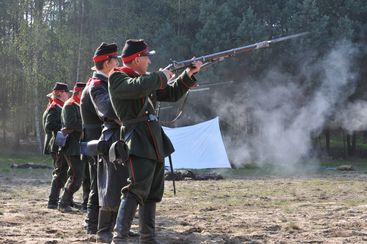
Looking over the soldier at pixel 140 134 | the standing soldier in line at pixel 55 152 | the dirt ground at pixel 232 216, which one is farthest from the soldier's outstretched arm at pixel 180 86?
the standing soldier in line at pixel 55 152

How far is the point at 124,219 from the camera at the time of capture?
5547 mm

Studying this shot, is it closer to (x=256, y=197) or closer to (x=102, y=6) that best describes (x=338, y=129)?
(x=102, y=6)

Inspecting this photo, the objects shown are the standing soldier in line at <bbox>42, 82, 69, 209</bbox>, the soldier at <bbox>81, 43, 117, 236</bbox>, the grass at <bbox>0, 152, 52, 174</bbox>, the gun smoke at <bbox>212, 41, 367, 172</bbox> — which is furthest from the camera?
the grass at <bbox>0, 152, 52, 174</bbox>

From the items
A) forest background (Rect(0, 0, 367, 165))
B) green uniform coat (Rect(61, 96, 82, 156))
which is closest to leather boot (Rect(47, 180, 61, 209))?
green uniform coat (Rect(61, 96, 82, 156))

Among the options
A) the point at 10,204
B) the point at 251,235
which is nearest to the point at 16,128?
the point at 10,204

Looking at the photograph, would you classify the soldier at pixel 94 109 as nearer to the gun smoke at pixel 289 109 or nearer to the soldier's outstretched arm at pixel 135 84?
the soldier's outstretched arm at pixel 135 84

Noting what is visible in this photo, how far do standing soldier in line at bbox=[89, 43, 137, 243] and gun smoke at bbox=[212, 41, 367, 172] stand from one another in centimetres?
1714

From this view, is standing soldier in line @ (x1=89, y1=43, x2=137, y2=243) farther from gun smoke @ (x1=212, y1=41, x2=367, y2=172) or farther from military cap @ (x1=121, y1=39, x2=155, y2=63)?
gun smoke @ (x1=212, y1=41, x2=367, y2=172)

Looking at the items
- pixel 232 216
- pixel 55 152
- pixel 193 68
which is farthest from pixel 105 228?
pixel 55 152

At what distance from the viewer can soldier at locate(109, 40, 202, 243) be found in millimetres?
5527

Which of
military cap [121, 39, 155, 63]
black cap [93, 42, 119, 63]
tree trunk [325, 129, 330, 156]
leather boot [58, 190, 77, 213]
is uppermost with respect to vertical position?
black cap [93, 42, 119, 63]

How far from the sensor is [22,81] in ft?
105

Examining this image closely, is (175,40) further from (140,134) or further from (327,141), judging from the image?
(140,134)

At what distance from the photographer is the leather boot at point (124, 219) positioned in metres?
5.51
